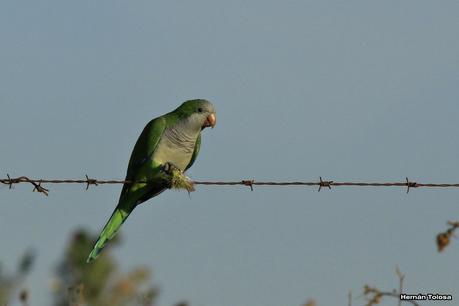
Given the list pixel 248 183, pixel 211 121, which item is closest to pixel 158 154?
pixel 211 121

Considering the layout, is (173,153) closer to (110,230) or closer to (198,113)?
(198,113)

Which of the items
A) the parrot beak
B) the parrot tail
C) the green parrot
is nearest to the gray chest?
the green parrot

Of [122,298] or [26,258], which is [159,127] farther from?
[122,298]

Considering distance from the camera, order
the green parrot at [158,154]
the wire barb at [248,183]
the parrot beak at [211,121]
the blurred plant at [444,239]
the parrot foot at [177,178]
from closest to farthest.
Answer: the blurred plant at [444,239]
the wire barb at [248,183]
the parrot foot at [177,178]
the green parrot at [158,154]
the parrot beak at [211,121]

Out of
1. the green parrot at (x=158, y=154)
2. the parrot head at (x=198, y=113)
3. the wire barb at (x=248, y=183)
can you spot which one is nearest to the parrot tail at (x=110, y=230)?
the green parrot at (x=158, y=154)

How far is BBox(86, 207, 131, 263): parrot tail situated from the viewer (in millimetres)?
8781

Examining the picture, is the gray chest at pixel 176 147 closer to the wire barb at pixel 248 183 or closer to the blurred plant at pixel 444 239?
the wire barb at pixel 248 183

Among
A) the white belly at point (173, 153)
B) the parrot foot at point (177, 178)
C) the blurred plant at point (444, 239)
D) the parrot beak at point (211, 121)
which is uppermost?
the parrot beak at point (211, 121)

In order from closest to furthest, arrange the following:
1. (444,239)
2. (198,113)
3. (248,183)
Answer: (444,239) < (248,183) < (198,113)

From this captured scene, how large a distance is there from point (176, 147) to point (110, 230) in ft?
3.13

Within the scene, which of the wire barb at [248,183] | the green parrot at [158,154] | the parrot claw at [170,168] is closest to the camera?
the wire barb at [248,183]

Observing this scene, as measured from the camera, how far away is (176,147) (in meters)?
9.05

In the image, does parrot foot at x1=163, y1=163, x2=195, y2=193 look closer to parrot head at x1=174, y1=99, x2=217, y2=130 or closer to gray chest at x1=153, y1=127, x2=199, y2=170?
gray chest at x1=153, y1=127, x2=199, y2=170

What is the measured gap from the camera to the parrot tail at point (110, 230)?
8.78 metres
